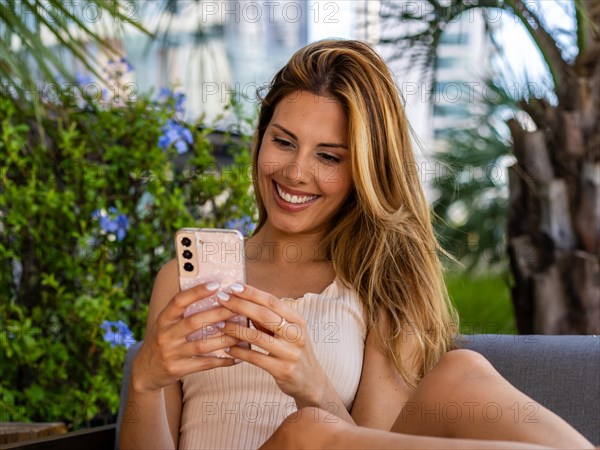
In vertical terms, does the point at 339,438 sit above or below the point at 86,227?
below

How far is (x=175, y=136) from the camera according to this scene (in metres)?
2.62

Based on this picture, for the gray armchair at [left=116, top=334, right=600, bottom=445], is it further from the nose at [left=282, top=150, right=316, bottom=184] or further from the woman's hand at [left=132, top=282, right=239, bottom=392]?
the nose at [left=282, top=150, right=316, bottom=184]

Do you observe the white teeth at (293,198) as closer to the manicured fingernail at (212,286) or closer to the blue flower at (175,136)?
the manicured fingernail at (212,286)

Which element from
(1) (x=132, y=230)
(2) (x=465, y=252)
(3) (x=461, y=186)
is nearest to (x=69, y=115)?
(1) (x=132, y=230)

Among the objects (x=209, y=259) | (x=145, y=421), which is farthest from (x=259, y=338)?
(x=145, y=421)

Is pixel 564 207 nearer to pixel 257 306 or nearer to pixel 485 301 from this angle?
pixel 257 306

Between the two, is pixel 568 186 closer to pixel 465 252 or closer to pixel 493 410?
pixel 493 410

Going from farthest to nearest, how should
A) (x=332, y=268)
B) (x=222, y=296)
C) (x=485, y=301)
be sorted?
(x=485, y=301)
(x=332, y=268)
(x=222, y=296)

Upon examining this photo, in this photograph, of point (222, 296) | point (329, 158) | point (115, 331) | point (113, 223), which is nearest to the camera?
point (222, 296)

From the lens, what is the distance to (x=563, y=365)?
1768 mm

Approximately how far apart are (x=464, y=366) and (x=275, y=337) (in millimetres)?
312

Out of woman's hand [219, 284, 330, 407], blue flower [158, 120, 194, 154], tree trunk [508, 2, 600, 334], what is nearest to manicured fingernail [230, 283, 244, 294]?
woman's hand [219, 284, 330, 407]

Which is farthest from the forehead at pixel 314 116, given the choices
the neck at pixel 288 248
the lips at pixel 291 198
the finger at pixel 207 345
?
the finger at pixel 207 345

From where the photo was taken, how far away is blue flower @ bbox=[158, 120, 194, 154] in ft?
8.61
